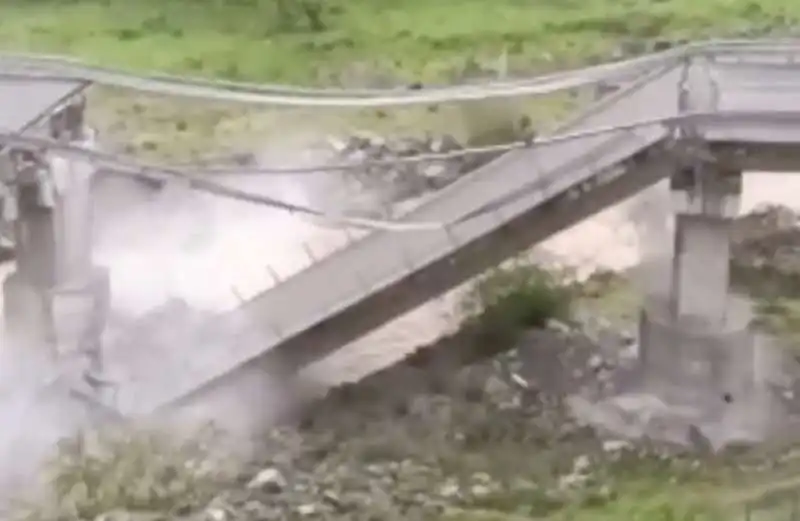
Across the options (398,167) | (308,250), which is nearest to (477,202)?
(308,250)

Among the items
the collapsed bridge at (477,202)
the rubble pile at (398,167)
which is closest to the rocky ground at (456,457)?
the collapsed bridge at (477,202)

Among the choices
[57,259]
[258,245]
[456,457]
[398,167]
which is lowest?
[456,457]

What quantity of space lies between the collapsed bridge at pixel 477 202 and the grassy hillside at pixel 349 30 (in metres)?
3.17

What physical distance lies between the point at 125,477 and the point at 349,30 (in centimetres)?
471

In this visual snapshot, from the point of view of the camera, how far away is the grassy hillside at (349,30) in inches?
278

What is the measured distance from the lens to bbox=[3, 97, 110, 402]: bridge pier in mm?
3578

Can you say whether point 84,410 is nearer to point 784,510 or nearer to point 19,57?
point 19,57

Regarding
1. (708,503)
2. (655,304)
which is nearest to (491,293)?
(655,304)

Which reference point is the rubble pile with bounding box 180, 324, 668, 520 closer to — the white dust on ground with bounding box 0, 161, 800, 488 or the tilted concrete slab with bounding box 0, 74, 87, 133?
the white dust on ground with bounding box 0, 161, 800, 488

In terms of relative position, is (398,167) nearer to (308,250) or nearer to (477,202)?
(308,250)

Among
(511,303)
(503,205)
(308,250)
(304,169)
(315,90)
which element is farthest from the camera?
(308,250)

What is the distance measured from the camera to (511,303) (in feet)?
15.6

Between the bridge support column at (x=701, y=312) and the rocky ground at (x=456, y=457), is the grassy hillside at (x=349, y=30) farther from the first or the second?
the bridge support column at (x=701, y=312)

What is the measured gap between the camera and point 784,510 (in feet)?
10.8
